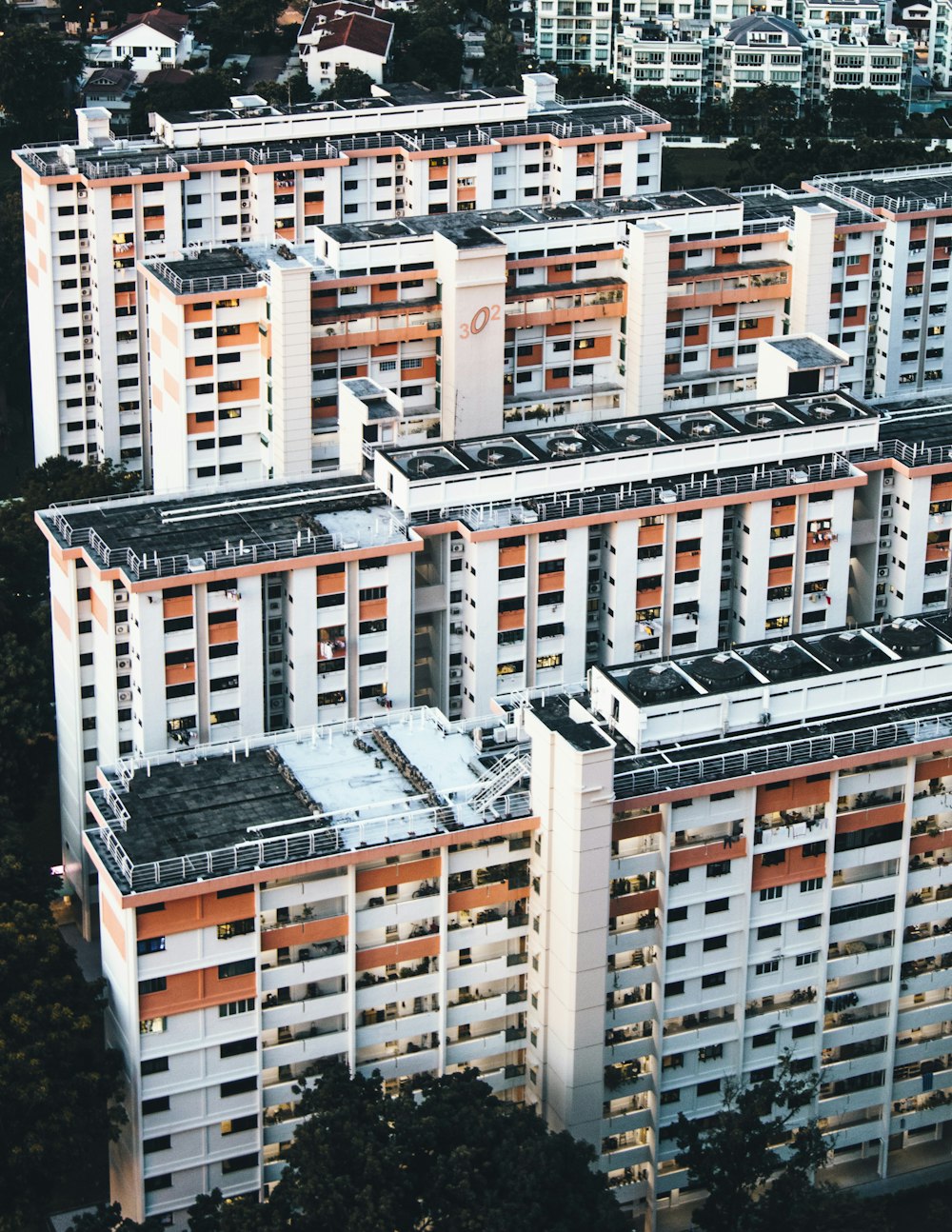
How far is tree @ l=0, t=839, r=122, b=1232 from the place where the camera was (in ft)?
368

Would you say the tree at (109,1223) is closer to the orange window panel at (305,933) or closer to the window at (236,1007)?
the window at (236,1007)

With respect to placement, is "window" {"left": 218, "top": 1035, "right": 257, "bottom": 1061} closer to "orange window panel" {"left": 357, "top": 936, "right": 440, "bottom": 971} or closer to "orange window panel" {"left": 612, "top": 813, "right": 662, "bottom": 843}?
"orange window panel" {"left": 357, "top": 936, "right": 440, "bottom": 971}

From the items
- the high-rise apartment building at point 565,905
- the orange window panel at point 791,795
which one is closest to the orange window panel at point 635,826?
the high-rise apartment building at point 565,905

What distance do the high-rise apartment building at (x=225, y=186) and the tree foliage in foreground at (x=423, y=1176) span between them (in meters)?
81.7

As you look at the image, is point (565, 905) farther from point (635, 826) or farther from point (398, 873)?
point (398, 873)

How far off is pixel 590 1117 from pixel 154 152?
299ft

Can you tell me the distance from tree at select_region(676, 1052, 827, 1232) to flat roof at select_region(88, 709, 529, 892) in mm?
15927

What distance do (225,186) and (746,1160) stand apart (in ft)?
307

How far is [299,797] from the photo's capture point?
382 ft

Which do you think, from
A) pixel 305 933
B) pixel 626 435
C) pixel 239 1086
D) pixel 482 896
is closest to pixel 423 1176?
pixel 239 1086

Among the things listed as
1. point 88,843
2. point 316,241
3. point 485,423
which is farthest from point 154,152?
point 88,843

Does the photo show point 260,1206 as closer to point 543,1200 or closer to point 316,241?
point 543,1200

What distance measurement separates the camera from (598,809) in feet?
366

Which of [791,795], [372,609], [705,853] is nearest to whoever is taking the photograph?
[705,853]
